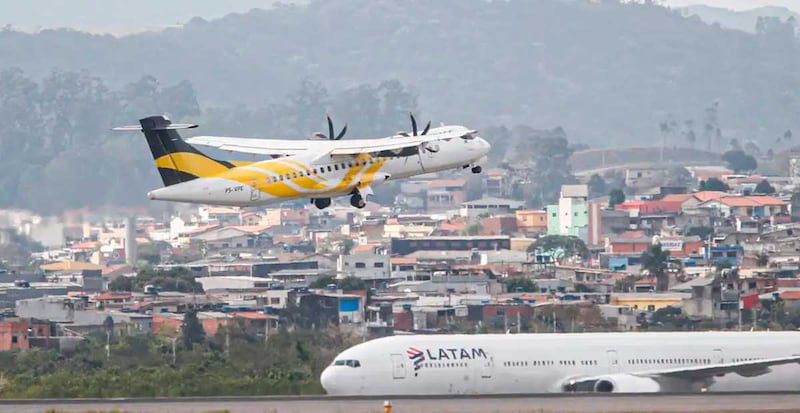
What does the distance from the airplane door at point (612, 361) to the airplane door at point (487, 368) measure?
359cm

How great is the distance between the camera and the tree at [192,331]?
312 feet

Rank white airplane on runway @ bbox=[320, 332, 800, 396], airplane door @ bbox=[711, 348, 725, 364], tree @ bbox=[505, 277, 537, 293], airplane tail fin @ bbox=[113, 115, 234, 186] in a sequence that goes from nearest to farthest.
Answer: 1. white airplane on runway @ bbox=[320, 332, 800, 396]
2. airplane tail fin @ bbox=[113, 115, 234, 186]
3. airplane door @ bbox=[711, 348, 725, 364]
4. tree @ bbox=[505, 277, 537, 293]

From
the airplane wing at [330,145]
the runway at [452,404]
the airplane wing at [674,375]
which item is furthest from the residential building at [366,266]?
the runway at [452,404]

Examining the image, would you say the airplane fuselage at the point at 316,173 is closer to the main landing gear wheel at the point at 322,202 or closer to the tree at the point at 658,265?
the main landing gear wheel at the point at 322,202

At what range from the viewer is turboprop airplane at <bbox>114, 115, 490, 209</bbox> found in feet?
216

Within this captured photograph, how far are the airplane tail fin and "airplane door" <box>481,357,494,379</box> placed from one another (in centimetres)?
886

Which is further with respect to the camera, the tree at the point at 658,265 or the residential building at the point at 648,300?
the tree at the point at 658,265

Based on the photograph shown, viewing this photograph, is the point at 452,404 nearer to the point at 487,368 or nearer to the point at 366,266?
the point at 487,368

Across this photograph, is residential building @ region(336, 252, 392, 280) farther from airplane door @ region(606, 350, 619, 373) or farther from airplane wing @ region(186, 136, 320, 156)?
airplane door @ region(606, 350, 619, 373)

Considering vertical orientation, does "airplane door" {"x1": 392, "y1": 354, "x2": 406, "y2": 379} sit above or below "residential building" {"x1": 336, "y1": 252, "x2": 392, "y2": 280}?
below

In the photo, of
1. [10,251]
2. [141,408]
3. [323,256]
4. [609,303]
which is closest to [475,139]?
[141,408]

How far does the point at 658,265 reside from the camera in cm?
15362

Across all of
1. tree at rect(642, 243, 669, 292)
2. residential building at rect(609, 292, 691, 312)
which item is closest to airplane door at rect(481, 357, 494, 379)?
residential building at rect(609, 292, 691, 312)

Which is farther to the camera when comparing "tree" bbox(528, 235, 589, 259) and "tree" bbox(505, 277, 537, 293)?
"tree" bbox(528, 235, 589, 259)
